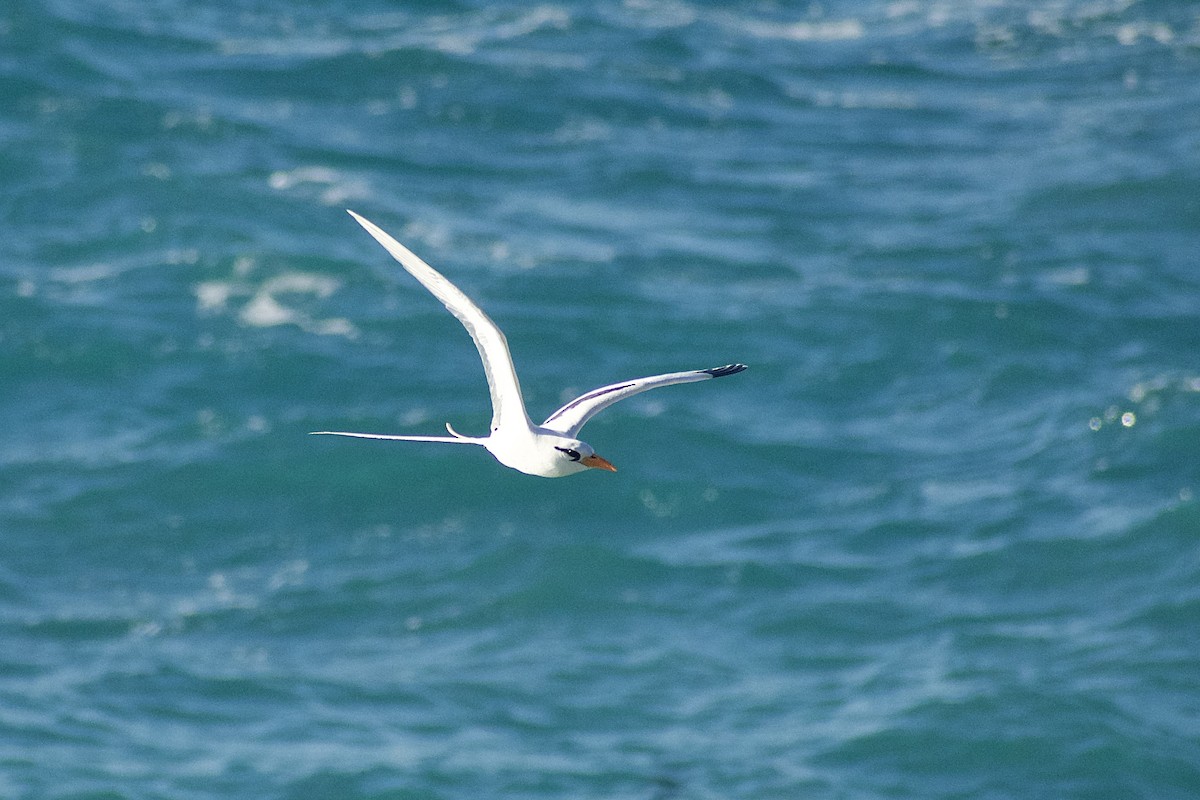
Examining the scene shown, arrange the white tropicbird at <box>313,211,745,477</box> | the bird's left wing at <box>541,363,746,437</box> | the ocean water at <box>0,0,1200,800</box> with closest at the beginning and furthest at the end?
the white tropicbird at <box>313,211,745,477</box> → the bird's left wing at <box>541,363,746,437</box> → the ocean water at <box>0,0,1200,800</box>

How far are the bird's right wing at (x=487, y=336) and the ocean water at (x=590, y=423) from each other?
57.7 feet

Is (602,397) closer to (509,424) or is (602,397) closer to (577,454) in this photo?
(577,454)

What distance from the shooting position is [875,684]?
3050 centimetres

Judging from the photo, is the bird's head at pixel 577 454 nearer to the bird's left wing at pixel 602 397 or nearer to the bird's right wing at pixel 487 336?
the bird's right wing at pixel 487 336

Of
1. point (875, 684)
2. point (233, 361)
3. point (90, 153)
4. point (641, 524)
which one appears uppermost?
point (90, 153)

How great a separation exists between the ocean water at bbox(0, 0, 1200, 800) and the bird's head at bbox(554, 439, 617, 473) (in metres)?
17.4

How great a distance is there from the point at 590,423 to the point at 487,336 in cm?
2473

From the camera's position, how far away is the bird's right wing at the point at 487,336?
35.9 feet

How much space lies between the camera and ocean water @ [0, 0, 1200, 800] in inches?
1161

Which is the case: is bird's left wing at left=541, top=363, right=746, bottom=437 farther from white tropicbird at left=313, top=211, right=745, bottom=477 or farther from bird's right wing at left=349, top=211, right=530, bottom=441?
bird's right wing at left=349, top=211, right=530, bottom=441

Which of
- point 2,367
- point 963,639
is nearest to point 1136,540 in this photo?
point 963,639

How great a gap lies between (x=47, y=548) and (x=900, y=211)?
2223 centimetres

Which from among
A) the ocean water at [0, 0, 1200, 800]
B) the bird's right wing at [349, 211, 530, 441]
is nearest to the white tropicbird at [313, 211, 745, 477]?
the bird's right wing at [349, 211, 530, 441]

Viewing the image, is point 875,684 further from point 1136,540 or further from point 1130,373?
point 1130,373
